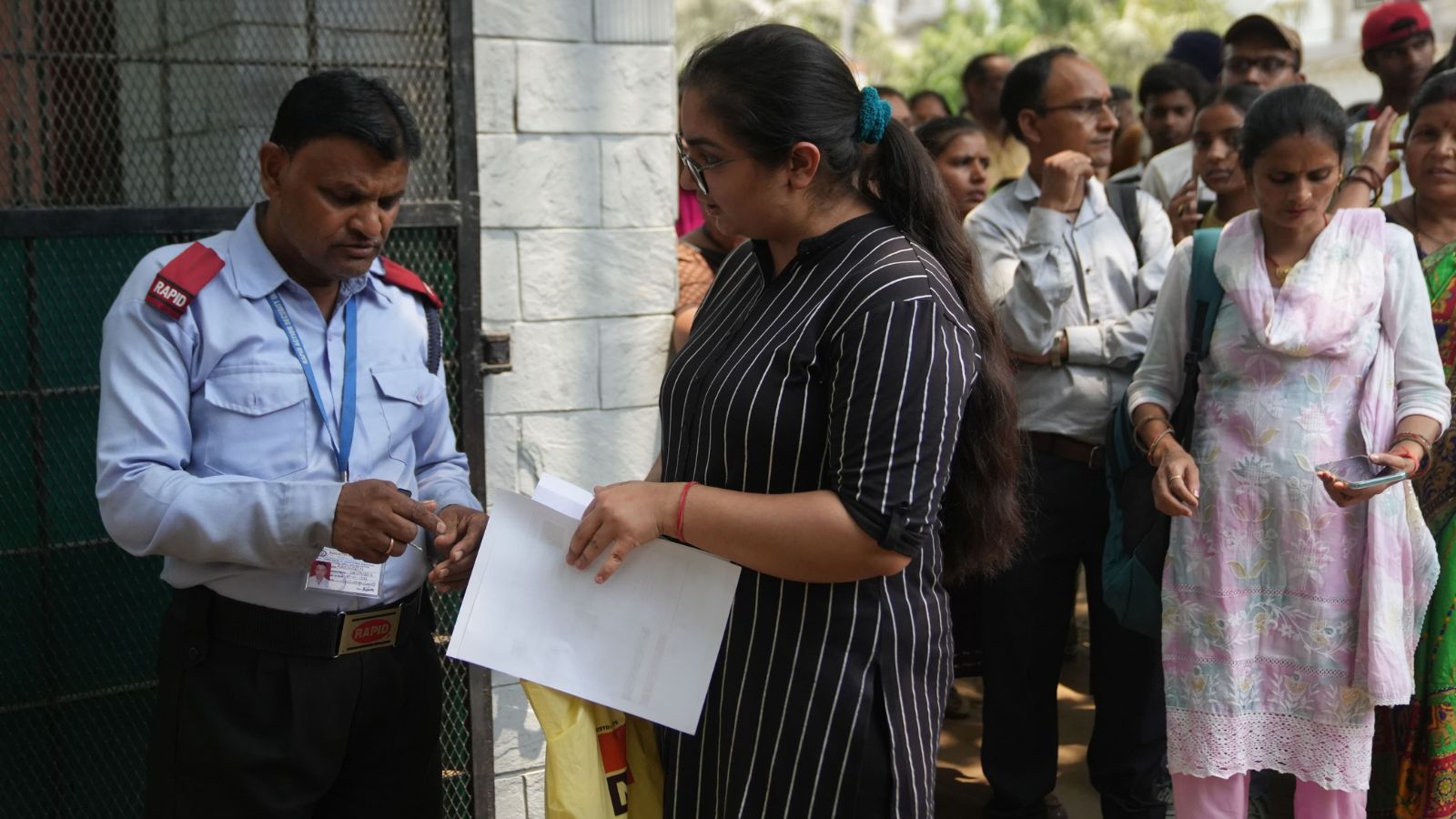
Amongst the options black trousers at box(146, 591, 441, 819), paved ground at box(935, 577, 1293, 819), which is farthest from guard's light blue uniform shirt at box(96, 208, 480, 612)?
paved ground at box(935, 577, 1293, 819)

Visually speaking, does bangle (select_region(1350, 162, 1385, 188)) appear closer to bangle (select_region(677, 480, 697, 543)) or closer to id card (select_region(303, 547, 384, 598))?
bangle (select_region(677, 480, 697, 543))

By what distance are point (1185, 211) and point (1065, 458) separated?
118 cm

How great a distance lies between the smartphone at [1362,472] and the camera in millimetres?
2863

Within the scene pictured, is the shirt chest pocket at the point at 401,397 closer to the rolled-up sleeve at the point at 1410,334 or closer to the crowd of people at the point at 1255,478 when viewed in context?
the crowd of people at the point at 1255,478

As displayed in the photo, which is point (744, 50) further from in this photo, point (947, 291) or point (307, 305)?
point (307, 305)

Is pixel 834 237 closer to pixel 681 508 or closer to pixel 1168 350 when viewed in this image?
pixel 681 508

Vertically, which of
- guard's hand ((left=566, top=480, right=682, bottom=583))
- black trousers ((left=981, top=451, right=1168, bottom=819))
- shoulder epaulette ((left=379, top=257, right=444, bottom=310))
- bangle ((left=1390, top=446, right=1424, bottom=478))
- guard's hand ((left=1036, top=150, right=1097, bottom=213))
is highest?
guard's hand ((left=1036, top=150, right=1097, bottom=213))

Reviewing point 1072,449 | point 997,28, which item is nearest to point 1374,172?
point 1072,449

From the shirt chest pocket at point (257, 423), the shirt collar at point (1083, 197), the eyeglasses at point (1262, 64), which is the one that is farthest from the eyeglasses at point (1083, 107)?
the shirt chest pocket at point (257, 423)

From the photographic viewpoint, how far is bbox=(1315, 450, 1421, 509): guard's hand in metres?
2.88

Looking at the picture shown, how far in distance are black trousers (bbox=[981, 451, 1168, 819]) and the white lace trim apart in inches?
22.4

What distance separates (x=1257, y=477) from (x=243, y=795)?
224 centimetres

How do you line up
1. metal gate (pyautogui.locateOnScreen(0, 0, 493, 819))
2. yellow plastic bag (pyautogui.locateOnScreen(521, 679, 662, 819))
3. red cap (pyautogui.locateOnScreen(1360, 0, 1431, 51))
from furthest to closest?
red cap (pyautogui.locateOnScreen(1360, 0, 1431, 51)) < metal gate (pyautogui.locateOnScreen(0, 0, 493, 819)) < yellow plastic bag (pyautogui.locateOnScreen(521, 679, 662, 819))

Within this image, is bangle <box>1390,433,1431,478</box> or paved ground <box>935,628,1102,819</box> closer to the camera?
bangle <box>1390,433,1431,478</box>
